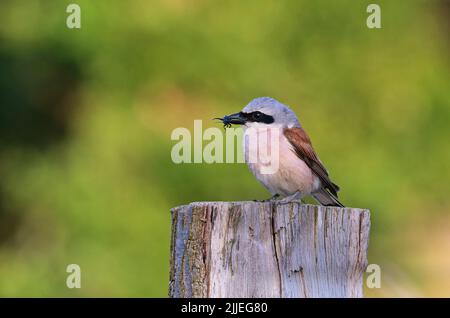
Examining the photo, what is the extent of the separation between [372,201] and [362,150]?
0.55m

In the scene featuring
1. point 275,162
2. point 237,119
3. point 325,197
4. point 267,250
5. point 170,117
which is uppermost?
point 170,117

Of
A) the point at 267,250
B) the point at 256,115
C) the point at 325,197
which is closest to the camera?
the point at 267,250

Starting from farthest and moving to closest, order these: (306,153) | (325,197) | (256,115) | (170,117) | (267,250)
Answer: (170,117)
(325,197)
(306,153)
(256,115)
(267,250)

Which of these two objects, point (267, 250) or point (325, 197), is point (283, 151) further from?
point (267, 250)

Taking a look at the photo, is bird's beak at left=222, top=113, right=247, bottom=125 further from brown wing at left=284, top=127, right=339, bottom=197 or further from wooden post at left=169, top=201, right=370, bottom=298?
wooden post at left=169, top=201, right=370, bottom=298

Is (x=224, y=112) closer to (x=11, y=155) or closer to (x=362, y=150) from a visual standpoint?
(x=362, y=150)

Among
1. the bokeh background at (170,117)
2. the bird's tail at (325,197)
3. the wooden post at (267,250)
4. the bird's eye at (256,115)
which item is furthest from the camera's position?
the bokeh background at (170,117)

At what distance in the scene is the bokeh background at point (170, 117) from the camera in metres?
8.01

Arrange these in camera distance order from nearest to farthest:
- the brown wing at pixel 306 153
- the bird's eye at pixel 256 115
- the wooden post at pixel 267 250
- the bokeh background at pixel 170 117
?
the wooden post at pixel 267 250 < the bird's eye at pixel 256 115 < the brown wing at pixel 306 153 < the bokeh background at pixel 170 117

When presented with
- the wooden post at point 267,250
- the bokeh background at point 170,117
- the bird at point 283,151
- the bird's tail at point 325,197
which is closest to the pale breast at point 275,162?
the bird at point 283,151

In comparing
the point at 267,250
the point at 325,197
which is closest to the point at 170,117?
the point at 325,197

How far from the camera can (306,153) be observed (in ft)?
17.1

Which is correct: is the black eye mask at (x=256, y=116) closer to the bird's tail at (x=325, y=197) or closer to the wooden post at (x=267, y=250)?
the bird's tail at (x=325, y=197)

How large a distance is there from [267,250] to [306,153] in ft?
6.51
